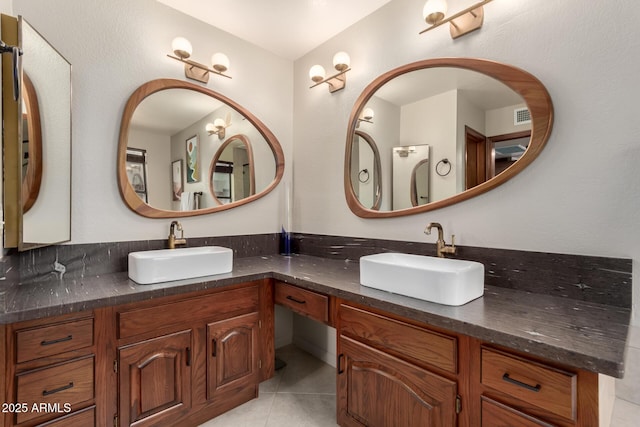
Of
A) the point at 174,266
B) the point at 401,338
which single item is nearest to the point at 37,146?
the point at 174,266

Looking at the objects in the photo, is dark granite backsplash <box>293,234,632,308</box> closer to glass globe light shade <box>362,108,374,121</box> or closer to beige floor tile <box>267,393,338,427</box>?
glass globe light shade <box>362,108,374,121</box>

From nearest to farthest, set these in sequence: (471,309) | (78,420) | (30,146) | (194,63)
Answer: (471,309) → (78,420) → (30,146) → (194,63)

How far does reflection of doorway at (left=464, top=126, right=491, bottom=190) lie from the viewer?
1.52 meters

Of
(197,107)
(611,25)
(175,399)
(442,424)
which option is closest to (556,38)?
(611,25)

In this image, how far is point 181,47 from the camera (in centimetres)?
193

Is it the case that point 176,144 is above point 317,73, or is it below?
below

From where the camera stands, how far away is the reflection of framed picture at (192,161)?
6.83 feet

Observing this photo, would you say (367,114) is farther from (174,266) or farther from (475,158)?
(174,266)

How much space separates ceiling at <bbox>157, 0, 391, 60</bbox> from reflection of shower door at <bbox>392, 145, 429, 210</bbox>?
1.01m

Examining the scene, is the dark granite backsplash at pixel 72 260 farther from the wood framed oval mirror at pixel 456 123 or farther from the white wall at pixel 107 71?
the wood framed oval mirror at pixel 456 123

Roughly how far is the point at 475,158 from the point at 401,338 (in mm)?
985

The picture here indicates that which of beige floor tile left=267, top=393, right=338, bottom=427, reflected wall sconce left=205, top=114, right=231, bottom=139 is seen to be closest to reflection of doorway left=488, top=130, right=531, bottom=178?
beige floor tile left=267, top=393, right=338, bottom=427

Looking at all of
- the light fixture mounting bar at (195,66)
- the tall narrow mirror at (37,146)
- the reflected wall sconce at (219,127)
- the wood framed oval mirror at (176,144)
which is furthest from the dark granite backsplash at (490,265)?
the light fixture mounting bar at (195,66)

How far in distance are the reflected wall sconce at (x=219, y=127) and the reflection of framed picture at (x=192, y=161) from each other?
12 cm
